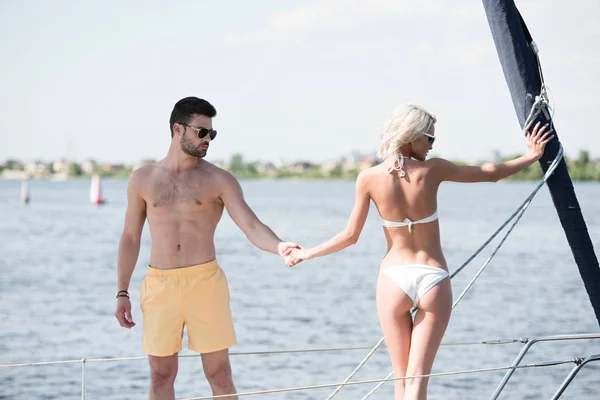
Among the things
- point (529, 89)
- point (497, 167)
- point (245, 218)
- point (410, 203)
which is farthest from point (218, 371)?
point (529, 89)

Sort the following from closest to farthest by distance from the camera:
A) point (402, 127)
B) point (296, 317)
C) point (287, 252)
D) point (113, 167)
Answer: point (402, 127) < point (287, 252) < point (296, 317) < point (113, 167)

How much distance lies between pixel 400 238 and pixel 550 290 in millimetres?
23349

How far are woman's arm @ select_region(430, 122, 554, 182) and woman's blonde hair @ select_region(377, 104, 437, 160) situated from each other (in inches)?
7.3

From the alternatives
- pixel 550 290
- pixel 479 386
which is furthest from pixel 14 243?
pixel 479 386

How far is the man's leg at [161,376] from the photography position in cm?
488

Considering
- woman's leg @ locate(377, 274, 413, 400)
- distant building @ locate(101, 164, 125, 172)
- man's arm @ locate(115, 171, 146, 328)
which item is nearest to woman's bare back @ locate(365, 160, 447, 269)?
woman's leg @ locate(377, 274, 413, 400)

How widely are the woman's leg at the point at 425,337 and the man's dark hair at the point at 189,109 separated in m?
1.46

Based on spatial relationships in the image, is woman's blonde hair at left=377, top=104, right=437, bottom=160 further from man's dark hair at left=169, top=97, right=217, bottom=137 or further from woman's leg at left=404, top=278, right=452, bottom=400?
man's dark hair at left=169, top=97, right=217, bottom=137

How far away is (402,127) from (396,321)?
92 cm

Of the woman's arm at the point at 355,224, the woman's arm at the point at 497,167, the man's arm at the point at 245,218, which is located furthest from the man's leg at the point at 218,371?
the woman's arm at the point at 497,167

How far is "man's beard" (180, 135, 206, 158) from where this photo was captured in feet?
15.9

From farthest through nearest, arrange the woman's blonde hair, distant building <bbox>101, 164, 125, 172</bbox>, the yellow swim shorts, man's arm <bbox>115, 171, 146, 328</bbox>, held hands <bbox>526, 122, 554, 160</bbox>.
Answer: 1. distant building <bbox>101, 164, 125, 172</bbox>
2. held hands <bbox>526, 122, 554, 160</bbox>
3. man's arm <bbox>115, 171, 146, 328</bbox>
4. the yellow swim shorts
5. the woman's blonde hair

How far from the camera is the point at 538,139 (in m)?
5.12

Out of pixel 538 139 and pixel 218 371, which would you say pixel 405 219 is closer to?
pixel 538 139
